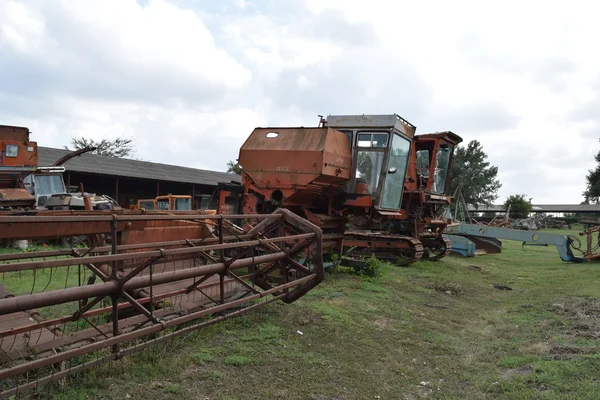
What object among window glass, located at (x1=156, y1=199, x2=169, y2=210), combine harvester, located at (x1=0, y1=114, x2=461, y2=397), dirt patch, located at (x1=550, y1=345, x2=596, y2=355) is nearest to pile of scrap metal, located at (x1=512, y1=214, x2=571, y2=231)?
window glass, located at (x1=156, y1=199, x2=169, y2=210)

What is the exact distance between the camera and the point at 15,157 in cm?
1182

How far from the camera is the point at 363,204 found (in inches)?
368

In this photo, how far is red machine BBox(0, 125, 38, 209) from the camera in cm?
1155

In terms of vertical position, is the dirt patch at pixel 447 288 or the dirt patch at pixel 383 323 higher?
the dirt patch at pixel 447 288

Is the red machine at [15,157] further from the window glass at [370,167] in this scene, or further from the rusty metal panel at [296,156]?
the window glass at [370,167]

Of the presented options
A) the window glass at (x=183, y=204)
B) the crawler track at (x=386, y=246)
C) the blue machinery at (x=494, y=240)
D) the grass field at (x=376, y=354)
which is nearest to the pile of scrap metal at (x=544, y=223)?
the blue machinery at (x=494, y=240)

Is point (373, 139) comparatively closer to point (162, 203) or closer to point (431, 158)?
point (431, 158)

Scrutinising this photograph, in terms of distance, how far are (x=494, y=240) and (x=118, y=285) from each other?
612 inches

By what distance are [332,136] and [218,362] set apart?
5.76 meters

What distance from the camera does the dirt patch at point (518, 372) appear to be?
4148 millimetres

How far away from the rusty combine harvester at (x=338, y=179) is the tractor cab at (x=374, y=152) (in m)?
0.02

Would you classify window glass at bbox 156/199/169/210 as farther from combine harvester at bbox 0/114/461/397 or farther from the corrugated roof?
combine harvester at bbox 0/114/461/397

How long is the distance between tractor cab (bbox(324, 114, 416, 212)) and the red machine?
7.46 metres

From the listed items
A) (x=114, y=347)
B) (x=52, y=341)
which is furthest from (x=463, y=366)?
(x=52, y=341)
